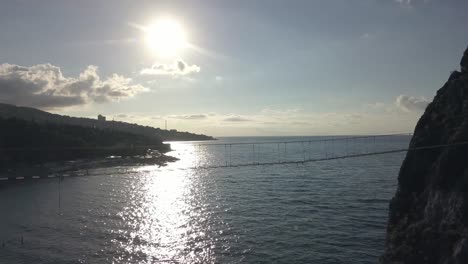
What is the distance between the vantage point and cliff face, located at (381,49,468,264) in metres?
20.6

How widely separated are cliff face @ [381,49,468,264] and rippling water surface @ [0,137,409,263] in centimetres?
700

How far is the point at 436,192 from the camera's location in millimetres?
23328

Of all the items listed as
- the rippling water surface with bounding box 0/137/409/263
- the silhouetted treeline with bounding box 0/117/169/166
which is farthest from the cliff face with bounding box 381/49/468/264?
the silhouetted treeline with bounding box 0/117/169/166

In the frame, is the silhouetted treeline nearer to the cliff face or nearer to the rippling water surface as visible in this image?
the rippling water surface

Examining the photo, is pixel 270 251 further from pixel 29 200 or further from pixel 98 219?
pixel 29 200

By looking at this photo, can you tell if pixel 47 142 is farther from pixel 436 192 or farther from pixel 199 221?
pixel 436 192

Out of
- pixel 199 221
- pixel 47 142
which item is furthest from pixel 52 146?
pixel 199 221

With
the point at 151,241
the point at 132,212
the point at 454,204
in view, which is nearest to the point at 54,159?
the point at 132,212

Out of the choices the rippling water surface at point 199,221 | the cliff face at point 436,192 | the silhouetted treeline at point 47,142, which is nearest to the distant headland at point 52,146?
the silhouetted treeline at point 47,142

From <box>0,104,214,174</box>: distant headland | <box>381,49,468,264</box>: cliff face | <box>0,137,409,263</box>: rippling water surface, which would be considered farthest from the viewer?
<box>0,104,214,174</box>: distant headland

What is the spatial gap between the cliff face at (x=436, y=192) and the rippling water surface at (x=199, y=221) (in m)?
7.00

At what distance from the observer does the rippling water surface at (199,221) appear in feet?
110

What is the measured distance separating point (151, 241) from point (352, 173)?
201ft

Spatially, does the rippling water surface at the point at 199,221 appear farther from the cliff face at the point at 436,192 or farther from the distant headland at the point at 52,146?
the distant headland at the point at 52,146
